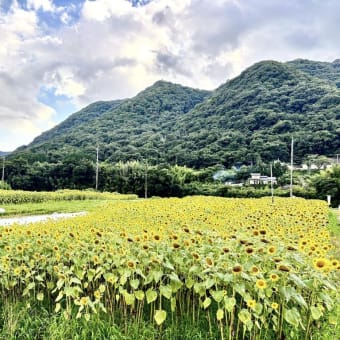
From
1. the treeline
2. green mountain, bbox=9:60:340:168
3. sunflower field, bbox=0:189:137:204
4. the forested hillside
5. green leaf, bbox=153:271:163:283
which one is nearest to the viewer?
green leaf, bbox=153:271:163:283

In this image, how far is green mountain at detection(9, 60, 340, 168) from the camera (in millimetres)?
37156

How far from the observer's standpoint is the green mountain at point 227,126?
1463 inches

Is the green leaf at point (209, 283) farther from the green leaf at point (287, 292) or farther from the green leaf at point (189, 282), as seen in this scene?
the green leaf at point (287, 292)

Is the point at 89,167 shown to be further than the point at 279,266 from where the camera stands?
Yes

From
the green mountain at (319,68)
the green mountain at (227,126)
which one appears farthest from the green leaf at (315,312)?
the green mountain at (319,68)

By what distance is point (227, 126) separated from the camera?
147 feet

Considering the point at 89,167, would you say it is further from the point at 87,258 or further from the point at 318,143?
the point at 87,258

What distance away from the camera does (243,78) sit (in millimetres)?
56375

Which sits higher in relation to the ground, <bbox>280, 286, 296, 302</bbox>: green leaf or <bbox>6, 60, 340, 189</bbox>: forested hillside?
<bbox>6, 60, 340, 189</bbox>: forested hillside

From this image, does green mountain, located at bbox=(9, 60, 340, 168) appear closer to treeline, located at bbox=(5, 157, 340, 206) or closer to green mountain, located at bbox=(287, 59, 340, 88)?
green mountain, located at bbox=(287, 59, 340, 88)

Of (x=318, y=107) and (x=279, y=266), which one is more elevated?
(x=318, y=107)

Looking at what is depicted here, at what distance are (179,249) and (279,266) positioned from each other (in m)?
0.72

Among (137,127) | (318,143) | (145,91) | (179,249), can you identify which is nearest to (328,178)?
(318,143)

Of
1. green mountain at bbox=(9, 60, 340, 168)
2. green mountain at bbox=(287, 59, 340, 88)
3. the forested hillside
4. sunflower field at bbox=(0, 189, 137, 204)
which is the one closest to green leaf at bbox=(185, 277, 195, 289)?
sunflower field at bbox=(0, 189, 137, 204)
